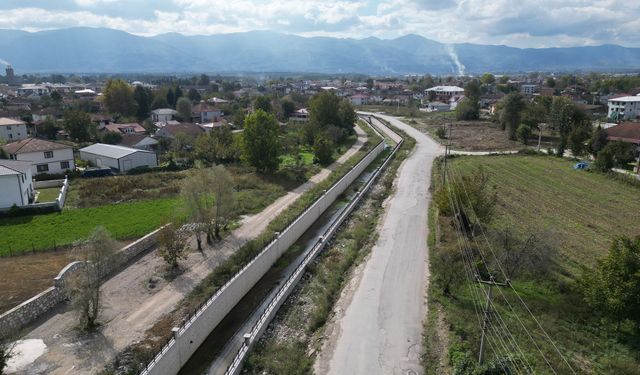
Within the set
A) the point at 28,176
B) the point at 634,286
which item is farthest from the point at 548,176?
the point at 28,176

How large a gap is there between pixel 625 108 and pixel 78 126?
7934 cm

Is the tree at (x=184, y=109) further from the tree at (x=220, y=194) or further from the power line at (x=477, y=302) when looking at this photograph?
the power line at (x=477, y=302)

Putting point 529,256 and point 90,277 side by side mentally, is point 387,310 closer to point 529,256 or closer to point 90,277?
point 529,256

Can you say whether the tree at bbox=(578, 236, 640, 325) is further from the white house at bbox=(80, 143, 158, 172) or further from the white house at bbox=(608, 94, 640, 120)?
the white house at bbox=(608, 94, 640, 120)

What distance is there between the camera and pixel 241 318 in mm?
18234

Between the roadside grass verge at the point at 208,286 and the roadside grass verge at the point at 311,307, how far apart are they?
3190 mm

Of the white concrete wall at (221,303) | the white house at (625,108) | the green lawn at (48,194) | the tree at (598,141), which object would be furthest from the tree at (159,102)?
the white house at (625,108)

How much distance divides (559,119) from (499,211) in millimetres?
32216

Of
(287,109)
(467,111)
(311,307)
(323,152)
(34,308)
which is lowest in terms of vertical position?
(311,307)

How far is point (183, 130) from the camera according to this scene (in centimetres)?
5388

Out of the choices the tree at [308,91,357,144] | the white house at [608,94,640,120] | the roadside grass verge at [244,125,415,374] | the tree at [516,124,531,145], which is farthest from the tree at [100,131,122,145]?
the white house at [608,94,640,120]

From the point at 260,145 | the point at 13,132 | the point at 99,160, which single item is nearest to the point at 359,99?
the point at 13,132

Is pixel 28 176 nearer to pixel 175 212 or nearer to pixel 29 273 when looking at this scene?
pixel 175 212

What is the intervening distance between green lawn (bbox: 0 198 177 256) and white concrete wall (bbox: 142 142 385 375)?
25.8 ft
